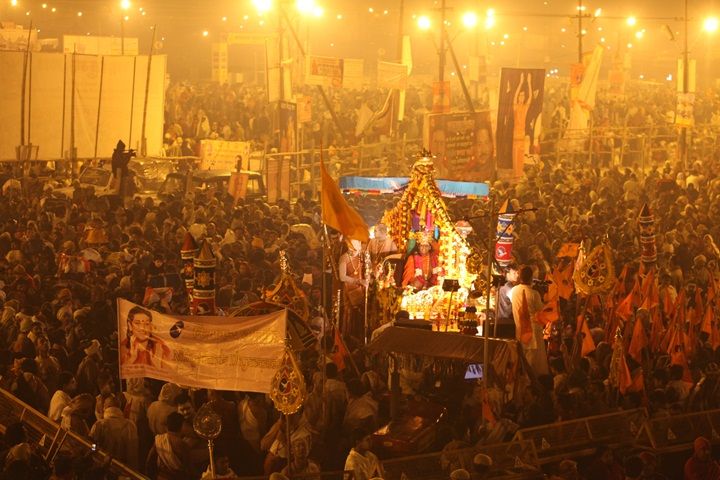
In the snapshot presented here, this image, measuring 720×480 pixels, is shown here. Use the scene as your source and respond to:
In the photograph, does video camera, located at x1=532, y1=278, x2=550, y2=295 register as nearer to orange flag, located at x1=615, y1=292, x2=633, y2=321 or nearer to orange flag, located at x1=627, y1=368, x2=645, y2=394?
orange flag, located at x1=615, y1=292, x2=633, y2=321

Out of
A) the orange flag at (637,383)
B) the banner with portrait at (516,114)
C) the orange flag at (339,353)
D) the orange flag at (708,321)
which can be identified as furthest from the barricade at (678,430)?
the banner with portrait at (516,114)

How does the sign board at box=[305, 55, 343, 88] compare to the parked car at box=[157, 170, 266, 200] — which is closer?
the parked car at box=[157, 170, 266, 200]

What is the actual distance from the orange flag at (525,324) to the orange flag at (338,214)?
176 cm

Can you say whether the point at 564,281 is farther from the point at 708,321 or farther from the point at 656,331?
the point at 708,321

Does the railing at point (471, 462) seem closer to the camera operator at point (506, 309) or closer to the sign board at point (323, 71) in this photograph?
the camera operator at point (506, 309)

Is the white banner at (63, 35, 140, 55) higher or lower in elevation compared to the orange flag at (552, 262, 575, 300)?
higher

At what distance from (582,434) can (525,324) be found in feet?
7.04

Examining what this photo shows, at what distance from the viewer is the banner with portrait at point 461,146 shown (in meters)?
20.9

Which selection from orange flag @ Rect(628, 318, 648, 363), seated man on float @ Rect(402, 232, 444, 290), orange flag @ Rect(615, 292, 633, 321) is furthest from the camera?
seated man on float @ Rect(402, 232, 444, 290)

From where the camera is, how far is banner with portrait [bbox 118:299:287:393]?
9.78 m

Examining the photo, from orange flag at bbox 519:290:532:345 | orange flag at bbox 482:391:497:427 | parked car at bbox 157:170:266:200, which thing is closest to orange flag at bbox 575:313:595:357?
orange flag at bbox 519:290:532:345

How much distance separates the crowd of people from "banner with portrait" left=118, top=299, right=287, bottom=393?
0.37 metres

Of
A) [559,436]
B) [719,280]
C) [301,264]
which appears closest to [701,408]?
[559,436]

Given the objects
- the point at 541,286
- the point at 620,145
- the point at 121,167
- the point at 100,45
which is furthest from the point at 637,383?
the point at 100,45
